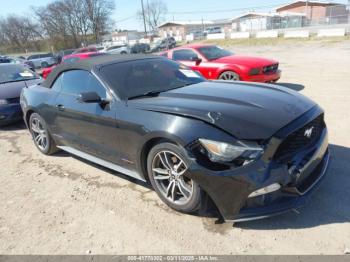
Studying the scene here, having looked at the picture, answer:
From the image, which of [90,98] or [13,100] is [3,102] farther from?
[90,98]

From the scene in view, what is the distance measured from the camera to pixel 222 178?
2643 mm

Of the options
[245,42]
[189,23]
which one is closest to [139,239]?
[245,42]

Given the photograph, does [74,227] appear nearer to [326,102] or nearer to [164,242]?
[164,242]

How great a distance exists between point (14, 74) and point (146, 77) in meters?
5.73

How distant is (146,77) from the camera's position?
13.1 ft

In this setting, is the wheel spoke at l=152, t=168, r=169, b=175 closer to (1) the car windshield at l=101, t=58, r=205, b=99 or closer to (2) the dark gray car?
(1) the car windshield at l=101, t=58, r=205, b=99

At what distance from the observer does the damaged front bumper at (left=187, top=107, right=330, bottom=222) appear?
2.57m

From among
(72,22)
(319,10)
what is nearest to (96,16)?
(72,22)

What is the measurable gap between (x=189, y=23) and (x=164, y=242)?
10377cm

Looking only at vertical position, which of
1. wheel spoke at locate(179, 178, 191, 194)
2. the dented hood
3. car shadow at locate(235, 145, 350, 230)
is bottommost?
car shadow at locate(235, 145, 350, 230)

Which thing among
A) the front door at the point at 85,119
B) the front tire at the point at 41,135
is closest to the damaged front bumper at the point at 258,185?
the front door at the point at 85,119

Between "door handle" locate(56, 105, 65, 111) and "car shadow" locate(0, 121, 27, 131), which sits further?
"car shadow" locate(0, 121, 27, 131)

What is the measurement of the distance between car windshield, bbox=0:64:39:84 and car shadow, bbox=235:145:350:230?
7.26 m

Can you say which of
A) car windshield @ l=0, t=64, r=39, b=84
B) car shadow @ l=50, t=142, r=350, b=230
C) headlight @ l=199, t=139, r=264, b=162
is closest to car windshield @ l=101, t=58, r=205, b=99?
headlight @ l=199, t=139, r=264, b=162
